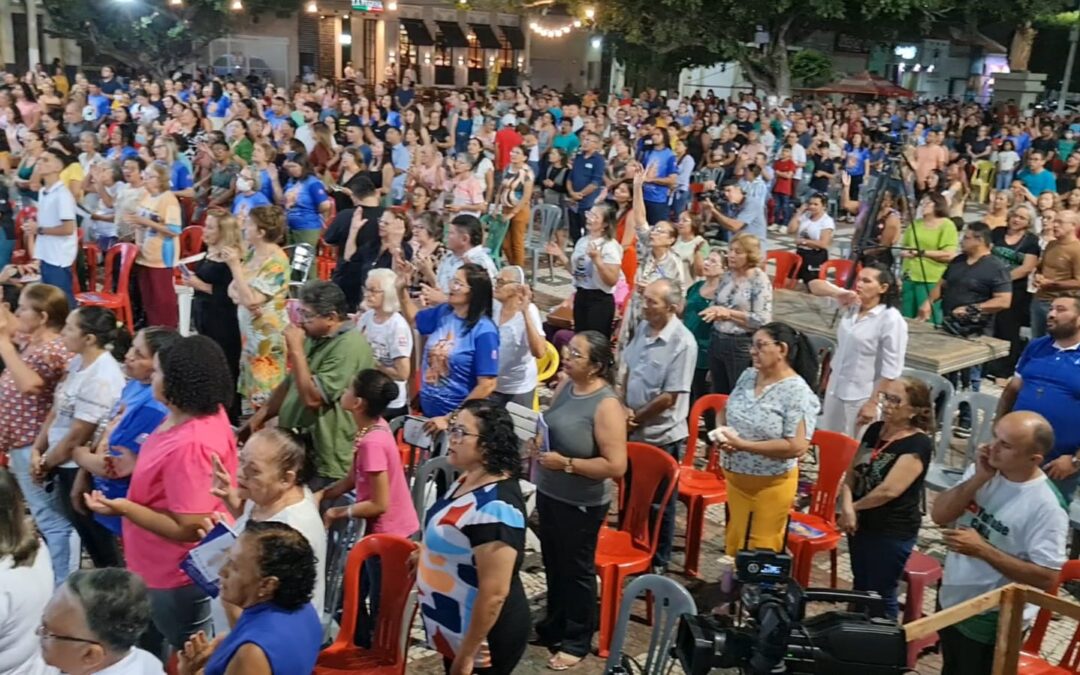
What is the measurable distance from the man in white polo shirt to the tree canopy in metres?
25.7

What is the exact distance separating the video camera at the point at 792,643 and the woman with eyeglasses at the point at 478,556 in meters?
0.62

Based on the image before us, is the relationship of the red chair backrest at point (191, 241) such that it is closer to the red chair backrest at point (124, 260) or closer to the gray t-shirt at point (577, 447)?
the red chair backrest at point (124, 260)

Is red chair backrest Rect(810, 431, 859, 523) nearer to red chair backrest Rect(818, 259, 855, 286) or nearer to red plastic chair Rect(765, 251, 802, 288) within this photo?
red chair backrest Rect(818, 259, 855, 286)

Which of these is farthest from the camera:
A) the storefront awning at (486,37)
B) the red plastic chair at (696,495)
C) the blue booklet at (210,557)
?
the storefront awning at (486,37)

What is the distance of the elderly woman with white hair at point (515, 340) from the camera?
517 centimetres

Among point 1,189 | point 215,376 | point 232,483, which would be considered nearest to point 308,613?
point 232,483

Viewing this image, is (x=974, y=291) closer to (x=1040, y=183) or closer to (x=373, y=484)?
(x=373, y=484)

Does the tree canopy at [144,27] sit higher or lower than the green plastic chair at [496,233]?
higher

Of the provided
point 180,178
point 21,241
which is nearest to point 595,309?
point 180,178

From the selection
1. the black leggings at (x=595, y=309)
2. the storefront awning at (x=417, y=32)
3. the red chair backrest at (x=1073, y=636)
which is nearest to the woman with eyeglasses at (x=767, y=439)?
the red chair backrest at (x=1073, y=636)

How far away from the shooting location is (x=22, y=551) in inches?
114

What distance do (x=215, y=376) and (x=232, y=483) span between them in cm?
37

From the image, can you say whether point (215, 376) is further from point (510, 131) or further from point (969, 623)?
point (510, 131)

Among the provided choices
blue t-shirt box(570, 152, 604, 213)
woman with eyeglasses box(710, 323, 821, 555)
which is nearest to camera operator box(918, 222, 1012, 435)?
woman with eyeglasses box(710, 323, 821, 555)
